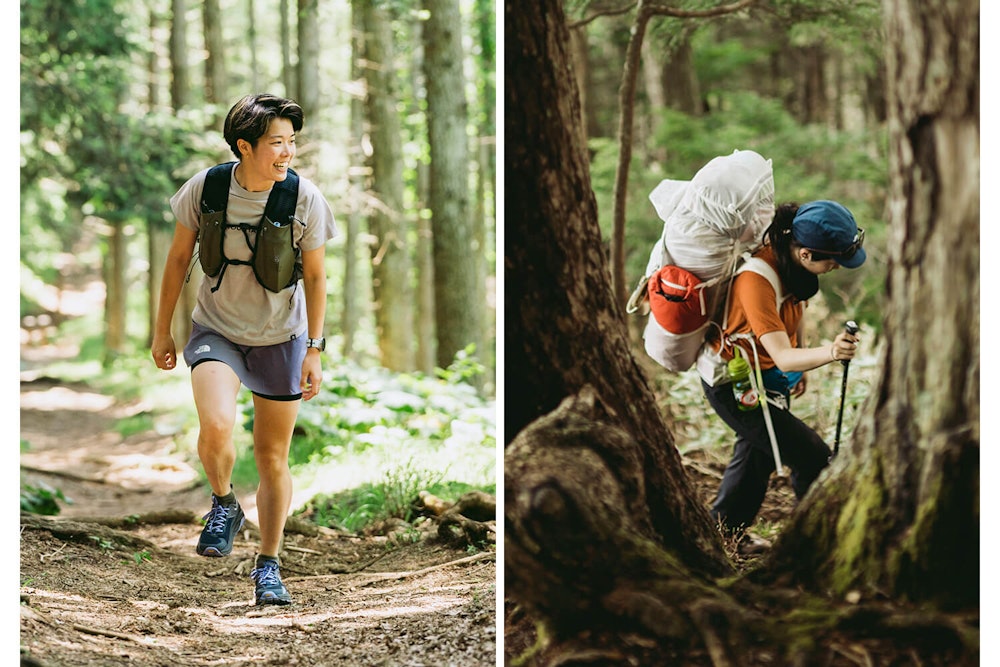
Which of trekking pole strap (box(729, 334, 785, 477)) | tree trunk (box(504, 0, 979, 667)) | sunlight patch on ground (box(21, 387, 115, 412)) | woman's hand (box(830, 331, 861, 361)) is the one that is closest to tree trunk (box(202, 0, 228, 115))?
sunlight patch on ground (box(21, 387, 115, 412))

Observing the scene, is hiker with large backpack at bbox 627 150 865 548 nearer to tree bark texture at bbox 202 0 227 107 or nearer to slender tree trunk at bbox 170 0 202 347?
tree bark texture at bbox 202 0 227 107

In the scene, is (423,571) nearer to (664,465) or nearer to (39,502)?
(664,465)

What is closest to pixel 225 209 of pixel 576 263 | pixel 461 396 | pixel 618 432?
pixel 576 263

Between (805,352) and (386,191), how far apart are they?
8.12m

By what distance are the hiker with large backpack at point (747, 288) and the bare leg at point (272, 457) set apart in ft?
5.33

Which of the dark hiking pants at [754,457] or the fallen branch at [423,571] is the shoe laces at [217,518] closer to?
the fallen branch at [423,571]

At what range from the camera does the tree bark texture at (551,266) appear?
3.47 metres

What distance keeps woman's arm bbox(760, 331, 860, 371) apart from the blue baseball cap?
31cm

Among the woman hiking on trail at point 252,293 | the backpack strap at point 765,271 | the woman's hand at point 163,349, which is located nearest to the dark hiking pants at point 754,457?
the backpack strap at point 765,271

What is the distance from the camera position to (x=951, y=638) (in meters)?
→ 3.05

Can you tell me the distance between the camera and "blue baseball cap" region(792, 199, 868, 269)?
331 centimetres

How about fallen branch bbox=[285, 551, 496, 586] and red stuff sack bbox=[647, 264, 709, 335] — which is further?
fallen branch bbox=[285, 551, 496, 586]
